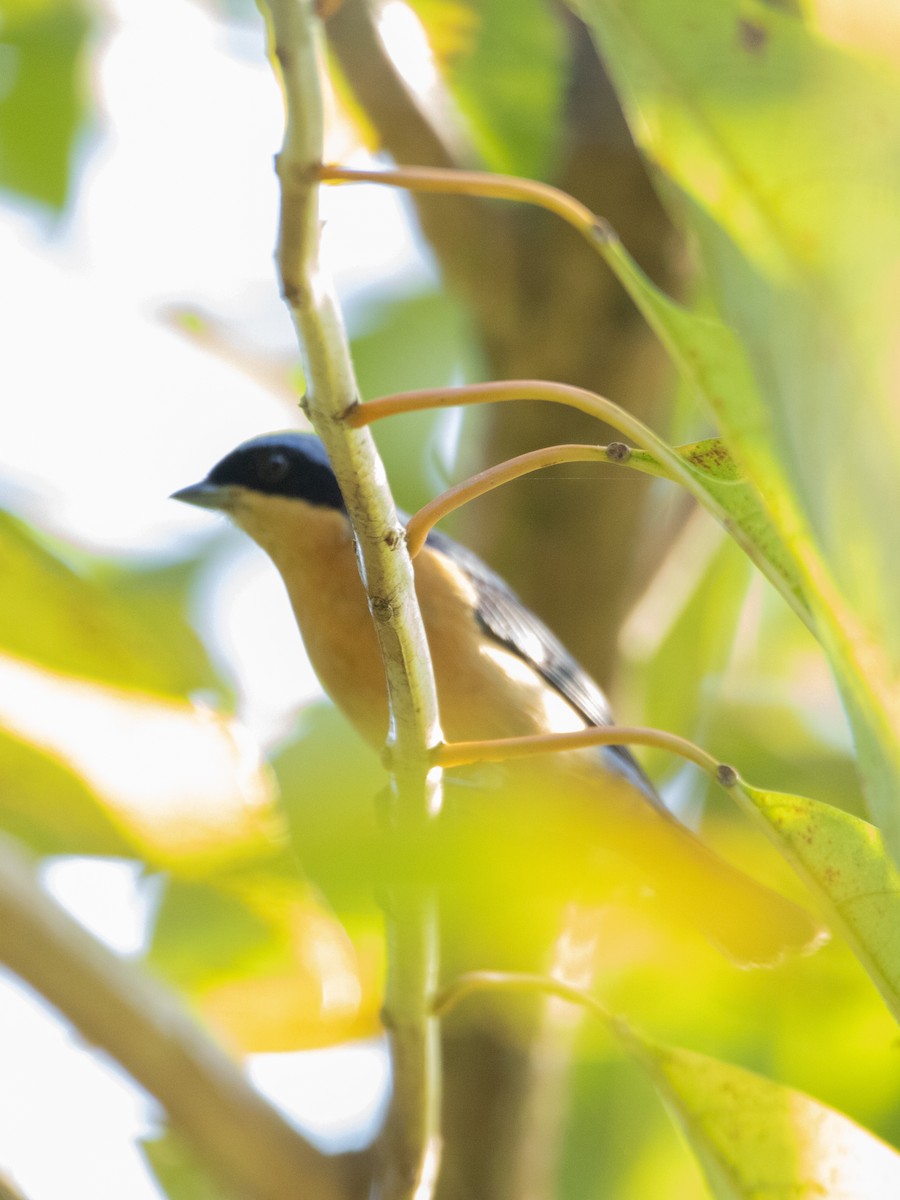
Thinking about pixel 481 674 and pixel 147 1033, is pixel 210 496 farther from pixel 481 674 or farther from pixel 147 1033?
pixel 147 1033

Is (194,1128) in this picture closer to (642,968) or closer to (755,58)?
(642,968)

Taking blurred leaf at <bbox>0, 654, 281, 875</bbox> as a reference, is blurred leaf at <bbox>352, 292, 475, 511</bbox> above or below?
above

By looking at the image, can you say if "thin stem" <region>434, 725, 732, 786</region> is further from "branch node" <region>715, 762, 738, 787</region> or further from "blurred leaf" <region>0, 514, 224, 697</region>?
"blurred leaf" <region>0, 514, 224, 697</region>

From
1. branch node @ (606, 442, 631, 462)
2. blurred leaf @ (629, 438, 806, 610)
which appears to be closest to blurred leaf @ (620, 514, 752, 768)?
blurred leaf @ (629, 438, 806, 610)

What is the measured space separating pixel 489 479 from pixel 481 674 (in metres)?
2.21

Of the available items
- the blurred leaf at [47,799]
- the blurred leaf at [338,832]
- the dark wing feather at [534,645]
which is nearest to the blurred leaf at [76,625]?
the blurred leaf at [47,799]

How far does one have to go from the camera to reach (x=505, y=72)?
Result: 3826mm

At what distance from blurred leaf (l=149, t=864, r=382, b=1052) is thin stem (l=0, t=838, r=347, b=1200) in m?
0.12

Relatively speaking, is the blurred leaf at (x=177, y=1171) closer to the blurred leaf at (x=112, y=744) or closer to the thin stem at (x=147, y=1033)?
the thin stem at (x=147, y=1033)

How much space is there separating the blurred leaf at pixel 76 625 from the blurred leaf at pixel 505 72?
5.74ft

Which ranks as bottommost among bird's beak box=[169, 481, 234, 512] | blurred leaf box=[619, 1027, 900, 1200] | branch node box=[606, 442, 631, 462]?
blurred leaf box=[619, 1027, 900, 1200]

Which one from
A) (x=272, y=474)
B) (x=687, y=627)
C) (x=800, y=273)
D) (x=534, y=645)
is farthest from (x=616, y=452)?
(x=687, y=627)

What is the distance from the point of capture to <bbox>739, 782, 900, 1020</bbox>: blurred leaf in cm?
181

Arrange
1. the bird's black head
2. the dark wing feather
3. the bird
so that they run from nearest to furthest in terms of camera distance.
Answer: the bird < the dark wing feather < the bird's black head
